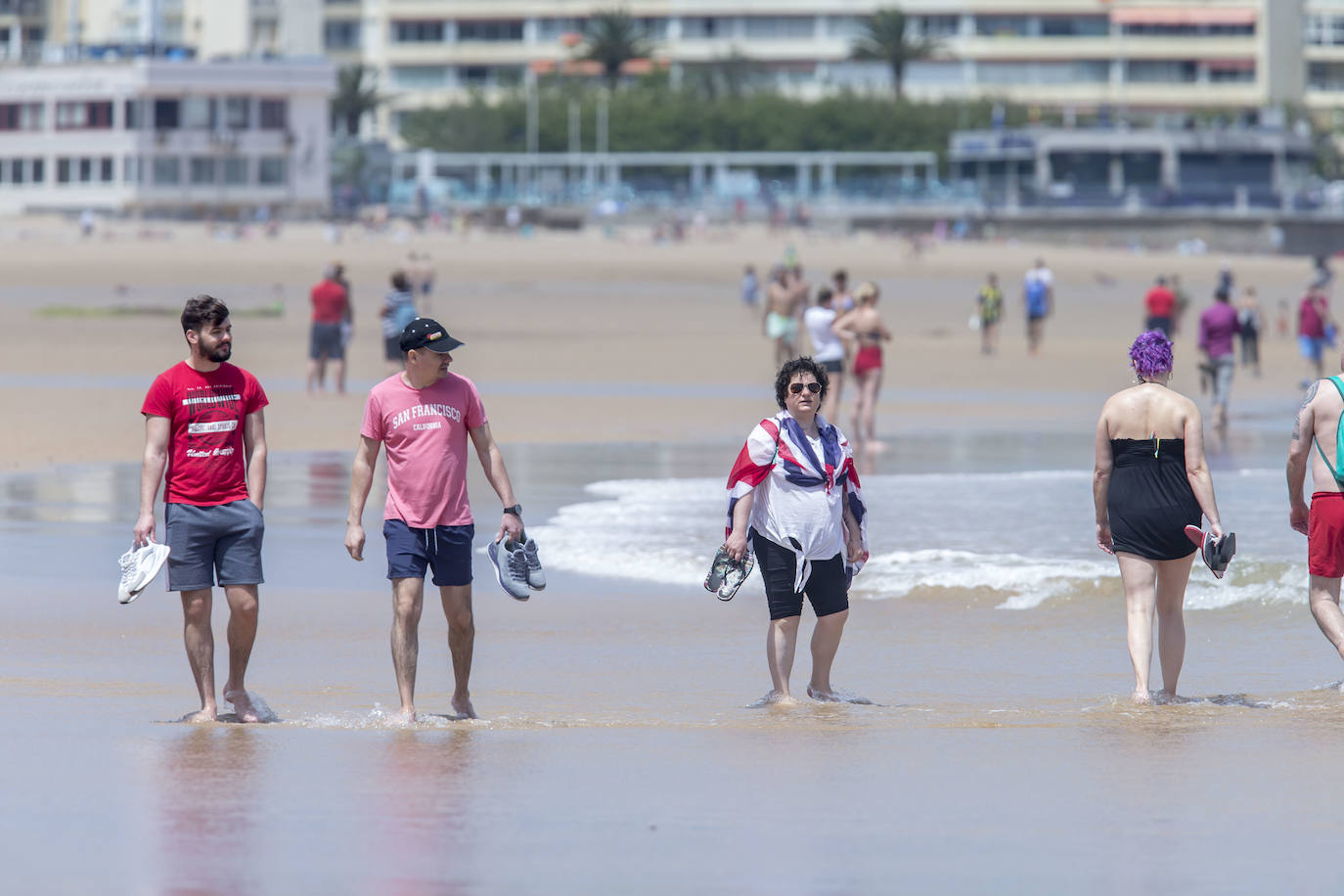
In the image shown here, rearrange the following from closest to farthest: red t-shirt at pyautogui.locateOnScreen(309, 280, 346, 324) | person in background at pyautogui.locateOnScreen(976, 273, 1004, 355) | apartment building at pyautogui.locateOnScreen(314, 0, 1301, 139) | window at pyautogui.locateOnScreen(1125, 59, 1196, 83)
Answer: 1. red t-shirt at pyautogui.locateOnScreen(309, 280, 346, 324)
2. person in background at pyautogui.locateOnScreen(976, 273, 1004, 355)
3. apartment building at pyautogui.locateOnScreen(314, 0, 1301, 139)
4. window at pyautogui.locateOnScreen(1125, 59, 1196, 83)

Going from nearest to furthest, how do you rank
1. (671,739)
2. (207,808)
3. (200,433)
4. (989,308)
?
(207,808)
(671,739)
(200,433)
(989,308)

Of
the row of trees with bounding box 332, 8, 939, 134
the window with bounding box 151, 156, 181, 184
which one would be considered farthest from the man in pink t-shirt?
the row of trees with bounding box 332, 8, 939, 134

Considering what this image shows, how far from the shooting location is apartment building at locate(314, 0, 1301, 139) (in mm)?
111125

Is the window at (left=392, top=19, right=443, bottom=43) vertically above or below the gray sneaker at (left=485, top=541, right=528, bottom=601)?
above

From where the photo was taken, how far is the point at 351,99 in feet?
363

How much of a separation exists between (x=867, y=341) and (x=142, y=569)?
41.2 feet

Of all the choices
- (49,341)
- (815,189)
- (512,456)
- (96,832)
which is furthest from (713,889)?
(815,189)

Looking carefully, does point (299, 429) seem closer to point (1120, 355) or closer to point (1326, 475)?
point (1326, 475)

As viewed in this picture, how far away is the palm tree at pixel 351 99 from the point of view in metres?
111

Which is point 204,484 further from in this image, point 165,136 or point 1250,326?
point 165,136

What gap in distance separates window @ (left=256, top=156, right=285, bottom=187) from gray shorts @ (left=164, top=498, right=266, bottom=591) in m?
86.0

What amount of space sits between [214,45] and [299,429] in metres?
96.6

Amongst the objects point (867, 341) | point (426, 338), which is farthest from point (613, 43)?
point (426, 338)

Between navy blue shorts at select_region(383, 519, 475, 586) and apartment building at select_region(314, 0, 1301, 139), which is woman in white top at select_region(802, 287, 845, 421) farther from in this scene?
apartment building at select_region(314, 0, 1301, 139)
